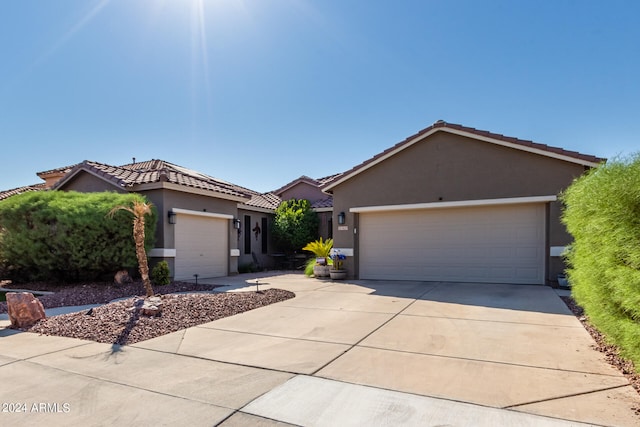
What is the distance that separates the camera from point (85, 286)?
11.0 m

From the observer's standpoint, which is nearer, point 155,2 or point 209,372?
point 209,372

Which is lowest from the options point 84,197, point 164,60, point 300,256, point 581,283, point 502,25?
point 300,256

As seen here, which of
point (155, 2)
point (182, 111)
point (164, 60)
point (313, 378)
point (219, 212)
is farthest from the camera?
point (219, 212)

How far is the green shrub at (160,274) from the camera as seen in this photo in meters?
11.7

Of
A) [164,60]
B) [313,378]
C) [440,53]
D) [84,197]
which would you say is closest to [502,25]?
[440,53]

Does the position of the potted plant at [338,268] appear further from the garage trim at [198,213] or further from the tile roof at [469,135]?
the garage trim at [198,213]

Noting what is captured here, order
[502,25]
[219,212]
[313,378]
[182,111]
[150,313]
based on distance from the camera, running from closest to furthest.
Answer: [313,378] → [150,313] → [502,25] → [182,111] → [219,212]

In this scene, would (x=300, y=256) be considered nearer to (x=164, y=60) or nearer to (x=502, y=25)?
(x=164, y=60)

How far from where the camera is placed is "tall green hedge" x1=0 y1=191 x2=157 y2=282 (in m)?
10.6

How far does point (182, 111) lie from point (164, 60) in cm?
223

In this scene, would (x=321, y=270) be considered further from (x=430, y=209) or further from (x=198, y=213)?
(x=198, y=213)

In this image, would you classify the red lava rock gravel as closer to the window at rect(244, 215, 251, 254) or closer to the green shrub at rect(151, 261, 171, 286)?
the green shrub at rect(151, 261, 171, 286)

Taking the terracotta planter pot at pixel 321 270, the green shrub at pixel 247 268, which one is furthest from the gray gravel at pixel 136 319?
the green shrub at pixel 247 268

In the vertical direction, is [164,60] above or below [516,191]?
above
